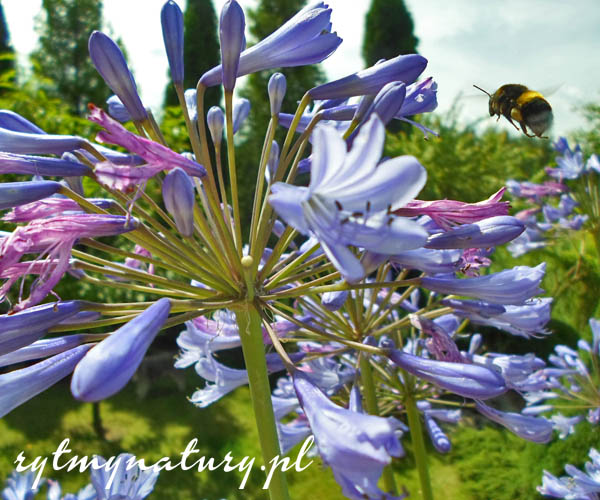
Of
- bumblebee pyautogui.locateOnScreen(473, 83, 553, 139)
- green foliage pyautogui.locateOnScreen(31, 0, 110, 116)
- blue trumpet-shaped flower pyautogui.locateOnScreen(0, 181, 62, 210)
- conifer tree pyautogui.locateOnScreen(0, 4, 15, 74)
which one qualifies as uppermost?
green foliage pyautogui.locateOnScreen(31, 0, 110, 116)

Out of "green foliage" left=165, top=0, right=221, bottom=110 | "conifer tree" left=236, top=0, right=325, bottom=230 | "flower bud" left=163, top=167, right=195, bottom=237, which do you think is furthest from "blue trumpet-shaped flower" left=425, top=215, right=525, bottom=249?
"conifer tree" left=236, top=0, right=325, bottom=230

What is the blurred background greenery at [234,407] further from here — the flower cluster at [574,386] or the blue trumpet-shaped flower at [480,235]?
the blue trumpet-shaped flower at [480,235]

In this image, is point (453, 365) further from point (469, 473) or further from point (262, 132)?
point (262, 132)

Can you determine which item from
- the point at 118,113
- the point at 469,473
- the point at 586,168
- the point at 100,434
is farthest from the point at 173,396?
the point at 118,113

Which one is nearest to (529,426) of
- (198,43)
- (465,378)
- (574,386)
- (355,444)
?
(465,378)

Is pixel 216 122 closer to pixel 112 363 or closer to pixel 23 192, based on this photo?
pixel 23 192

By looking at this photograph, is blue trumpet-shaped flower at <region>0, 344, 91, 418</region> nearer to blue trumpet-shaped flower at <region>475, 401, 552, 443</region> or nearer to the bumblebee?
blue trumpet-shaped flower at <region>475, 401, 552, 443</region>

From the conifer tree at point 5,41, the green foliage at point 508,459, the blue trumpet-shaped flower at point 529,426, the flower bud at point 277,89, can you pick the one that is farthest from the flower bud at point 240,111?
the conifer tree at point 5,41
